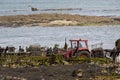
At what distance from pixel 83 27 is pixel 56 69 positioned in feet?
148

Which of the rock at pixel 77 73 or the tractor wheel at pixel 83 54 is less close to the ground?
the tractor wheel at pixel 83 54

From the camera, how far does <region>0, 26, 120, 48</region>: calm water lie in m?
55.5

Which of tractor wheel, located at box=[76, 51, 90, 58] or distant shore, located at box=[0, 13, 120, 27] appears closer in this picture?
tractor wheel, located at box=[76, 51, 90, 58]

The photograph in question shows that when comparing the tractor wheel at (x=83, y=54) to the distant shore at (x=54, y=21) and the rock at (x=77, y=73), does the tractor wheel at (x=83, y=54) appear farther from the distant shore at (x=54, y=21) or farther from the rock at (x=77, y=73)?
the distant shore at (x=54, y=21)

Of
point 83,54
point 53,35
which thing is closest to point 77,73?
point 83,54

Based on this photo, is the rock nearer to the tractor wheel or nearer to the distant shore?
the tractor wheel

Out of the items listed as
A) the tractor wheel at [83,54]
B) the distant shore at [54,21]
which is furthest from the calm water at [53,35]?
the tractor wheel at [83,54]

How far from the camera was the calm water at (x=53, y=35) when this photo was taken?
182 ft

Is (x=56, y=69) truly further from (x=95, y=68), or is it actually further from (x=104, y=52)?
(x=104, y=52)

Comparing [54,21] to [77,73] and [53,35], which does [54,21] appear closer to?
[53,35]

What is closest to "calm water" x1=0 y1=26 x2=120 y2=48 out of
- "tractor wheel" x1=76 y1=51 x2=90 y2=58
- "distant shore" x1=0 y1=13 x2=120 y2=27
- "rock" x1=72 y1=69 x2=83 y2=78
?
"distant shore" x1=0 y1=13 x2=120 y2=27

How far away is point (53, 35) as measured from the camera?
64.8 meters

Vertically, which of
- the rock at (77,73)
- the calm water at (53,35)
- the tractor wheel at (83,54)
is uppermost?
the tractor wheel at (83,54)

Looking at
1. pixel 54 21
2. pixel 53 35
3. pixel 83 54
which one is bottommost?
pixel 53 35
